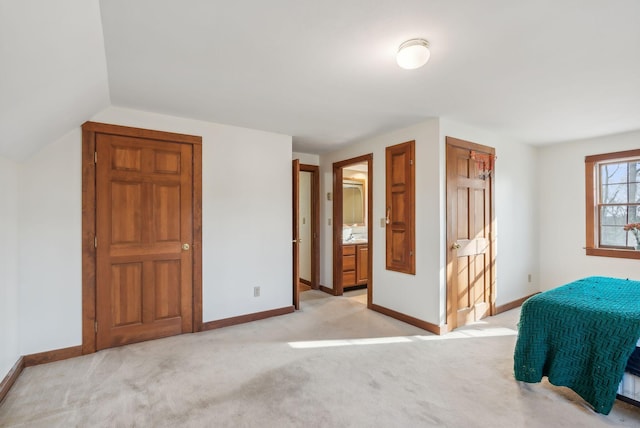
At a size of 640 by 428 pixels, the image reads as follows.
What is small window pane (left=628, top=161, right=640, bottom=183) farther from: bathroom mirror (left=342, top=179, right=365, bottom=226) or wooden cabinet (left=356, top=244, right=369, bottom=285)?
bathroom mirror (left=342, top=179, right=365, bottom=226)

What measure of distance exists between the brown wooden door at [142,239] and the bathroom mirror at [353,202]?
11.0 feet

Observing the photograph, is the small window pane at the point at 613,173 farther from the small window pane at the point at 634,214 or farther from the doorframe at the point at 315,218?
the doorframe at the point at 315,218

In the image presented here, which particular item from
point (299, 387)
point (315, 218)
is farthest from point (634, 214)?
point (299, 387)

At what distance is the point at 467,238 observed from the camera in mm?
3699

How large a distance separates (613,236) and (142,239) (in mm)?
5775

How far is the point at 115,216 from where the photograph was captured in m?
3.01

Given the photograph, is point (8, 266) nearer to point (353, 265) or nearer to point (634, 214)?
point (353, 265)

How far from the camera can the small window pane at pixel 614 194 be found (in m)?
4.05

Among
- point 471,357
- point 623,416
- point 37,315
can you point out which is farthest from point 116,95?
point 623,416

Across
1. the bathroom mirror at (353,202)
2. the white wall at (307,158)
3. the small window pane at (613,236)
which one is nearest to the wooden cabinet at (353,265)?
the bathroom mirror at (353,202)

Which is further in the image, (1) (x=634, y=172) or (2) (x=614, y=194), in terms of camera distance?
(2) (x=614, y=194)

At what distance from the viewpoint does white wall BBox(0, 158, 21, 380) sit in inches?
90.0

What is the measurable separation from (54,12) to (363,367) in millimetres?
2934

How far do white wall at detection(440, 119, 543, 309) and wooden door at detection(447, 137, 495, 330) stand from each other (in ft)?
0.76
